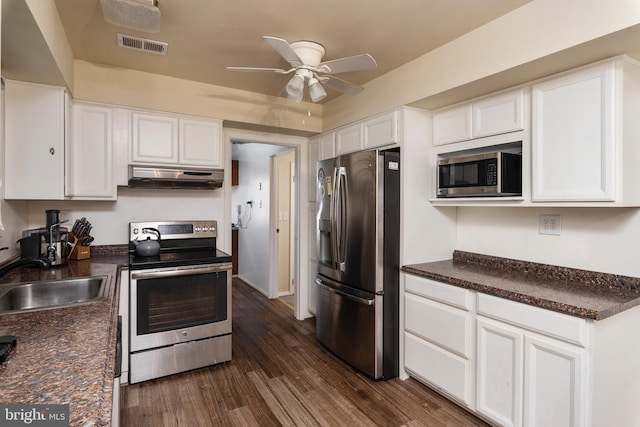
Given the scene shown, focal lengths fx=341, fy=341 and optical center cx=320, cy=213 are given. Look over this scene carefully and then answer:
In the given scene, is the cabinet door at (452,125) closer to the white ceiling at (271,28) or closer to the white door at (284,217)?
the white ceiling at (271,28)

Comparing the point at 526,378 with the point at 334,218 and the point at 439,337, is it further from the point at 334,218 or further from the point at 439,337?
the point at 334,218

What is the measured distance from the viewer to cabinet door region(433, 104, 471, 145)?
2.42 metres

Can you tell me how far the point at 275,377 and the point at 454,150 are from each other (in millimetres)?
2182

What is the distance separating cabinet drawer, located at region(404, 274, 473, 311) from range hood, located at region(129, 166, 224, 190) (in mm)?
1842

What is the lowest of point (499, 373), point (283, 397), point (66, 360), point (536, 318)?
point (283, 397)

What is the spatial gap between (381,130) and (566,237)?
1478mm

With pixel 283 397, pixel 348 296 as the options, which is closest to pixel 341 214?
pixel 348 296

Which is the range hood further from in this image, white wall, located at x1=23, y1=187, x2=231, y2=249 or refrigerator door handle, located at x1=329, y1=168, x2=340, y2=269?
refrigerator door handle, located at x1=329, y1=168, x2=340, y2=269

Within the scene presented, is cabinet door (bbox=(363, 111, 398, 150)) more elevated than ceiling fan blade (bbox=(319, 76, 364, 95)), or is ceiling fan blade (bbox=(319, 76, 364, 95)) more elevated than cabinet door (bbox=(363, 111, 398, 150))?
ceiling fan blade (bbox=(319, 76, 364, 95))

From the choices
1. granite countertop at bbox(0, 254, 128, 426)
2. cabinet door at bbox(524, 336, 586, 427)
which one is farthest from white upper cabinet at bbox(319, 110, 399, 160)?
granite countertop at bbox(0, 254, 128, 426)

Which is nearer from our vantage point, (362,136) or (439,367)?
(439,367)

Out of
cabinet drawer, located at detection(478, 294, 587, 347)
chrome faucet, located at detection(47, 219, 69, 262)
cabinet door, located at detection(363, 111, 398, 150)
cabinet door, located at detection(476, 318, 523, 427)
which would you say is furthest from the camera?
cabinet door, located at detection(363, 111, 398, 150)

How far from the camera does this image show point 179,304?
2607 mm

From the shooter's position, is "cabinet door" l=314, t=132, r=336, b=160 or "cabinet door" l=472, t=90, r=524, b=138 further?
"cabinet door" l=314, t=132, r=336, b=160
